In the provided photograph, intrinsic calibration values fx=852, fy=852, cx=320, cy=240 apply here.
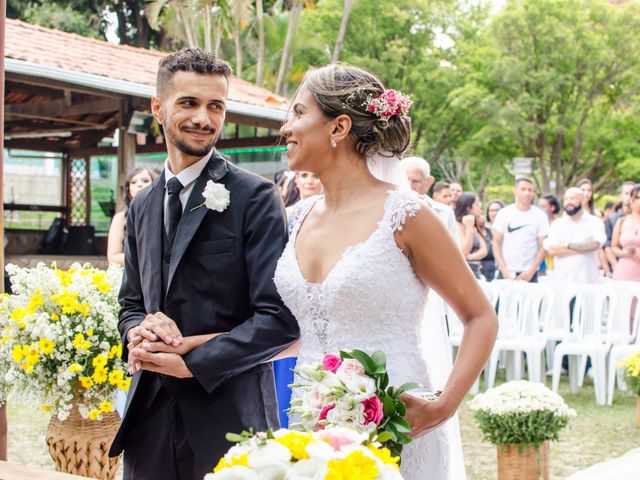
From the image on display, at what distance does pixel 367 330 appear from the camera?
265 cm

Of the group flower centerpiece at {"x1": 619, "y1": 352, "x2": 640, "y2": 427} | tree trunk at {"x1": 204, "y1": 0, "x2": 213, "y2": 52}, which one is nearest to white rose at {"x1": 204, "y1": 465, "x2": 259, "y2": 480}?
flower centerpiece at {"x1": 619, "y1": 352, "x2": 640, "y2": 427}

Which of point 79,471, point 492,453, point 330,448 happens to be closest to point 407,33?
point 492,453

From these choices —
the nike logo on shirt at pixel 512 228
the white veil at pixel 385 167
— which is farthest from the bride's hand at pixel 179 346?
the nike logo on shirt at pixel 512 228

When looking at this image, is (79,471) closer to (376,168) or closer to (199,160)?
(199,160)

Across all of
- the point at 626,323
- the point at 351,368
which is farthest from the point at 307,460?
the point at 626,323

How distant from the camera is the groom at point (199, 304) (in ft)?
8.52

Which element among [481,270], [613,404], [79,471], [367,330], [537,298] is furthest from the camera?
[481,270]

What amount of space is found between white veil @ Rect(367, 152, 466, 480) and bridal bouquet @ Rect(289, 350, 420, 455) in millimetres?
585

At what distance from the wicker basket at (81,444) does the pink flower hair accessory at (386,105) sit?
2.55 m

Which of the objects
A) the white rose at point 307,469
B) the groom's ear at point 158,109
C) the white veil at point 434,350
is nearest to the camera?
the white rose at point 307,469

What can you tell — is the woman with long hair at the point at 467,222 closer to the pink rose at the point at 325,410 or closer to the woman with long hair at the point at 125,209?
the woman with long hair at the point at 125,209

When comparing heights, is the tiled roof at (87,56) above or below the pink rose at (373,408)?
above

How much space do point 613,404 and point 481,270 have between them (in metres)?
3.01

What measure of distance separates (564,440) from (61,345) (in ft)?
14.5
